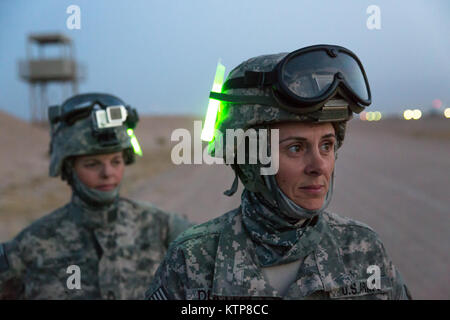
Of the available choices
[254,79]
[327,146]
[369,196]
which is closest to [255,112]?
[254,79]

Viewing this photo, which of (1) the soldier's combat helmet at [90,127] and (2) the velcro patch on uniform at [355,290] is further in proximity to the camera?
(1) the soldier's combat helmet at [90,127]

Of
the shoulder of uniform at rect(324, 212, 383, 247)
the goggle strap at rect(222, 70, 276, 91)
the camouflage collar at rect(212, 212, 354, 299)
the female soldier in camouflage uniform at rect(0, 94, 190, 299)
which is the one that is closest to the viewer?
the camouflage collar at rect(212, 212, 354, 299)

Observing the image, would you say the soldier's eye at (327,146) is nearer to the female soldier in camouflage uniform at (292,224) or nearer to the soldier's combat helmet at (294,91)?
the female soldier in camouflage uniform at (292,224)

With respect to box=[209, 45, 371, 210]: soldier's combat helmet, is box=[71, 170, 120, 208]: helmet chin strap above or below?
below

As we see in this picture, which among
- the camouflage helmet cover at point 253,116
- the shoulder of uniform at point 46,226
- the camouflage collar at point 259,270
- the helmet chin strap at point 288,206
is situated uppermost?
the camouflage helmet cover at point 253,116

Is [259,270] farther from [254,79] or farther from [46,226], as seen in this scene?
[46,226]

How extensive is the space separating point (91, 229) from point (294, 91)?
2.66 metres

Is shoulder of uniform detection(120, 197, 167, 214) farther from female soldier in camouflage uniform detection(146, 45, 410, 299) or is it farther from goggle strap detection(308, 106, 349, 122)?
goggle strap detection(308, 106, 349, 122)

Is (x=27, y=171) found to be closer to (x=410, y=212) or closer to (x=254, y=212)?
(x=410, y=212)

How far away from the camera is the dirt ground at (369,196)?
7.50 metres

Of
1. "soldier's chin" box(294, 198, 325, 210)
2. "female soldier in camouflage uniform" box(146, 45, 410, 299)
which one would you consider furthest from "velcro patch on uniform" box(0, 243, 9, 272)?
"soldier's chin" box(294, 198, 325, 210)

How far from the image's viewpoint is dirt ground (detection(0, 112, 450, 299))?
7.50m

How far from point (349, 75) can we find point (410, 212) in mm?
8751

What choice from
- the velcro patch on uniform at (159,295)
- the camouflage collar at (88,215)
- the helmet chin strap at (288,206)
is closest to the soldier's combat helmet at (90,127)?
the camouflage collar at (88,215)
